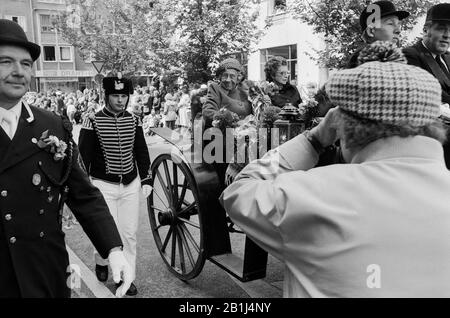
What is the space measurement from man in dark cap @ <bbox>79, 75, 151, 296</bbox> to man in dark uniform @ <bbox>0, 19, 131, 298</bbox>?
199 cm

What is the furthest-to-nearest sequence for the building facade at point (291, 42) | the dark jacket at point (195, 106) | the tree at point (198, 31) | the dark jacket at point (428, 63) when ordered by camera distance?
the building facade at point (291, 42) → the tree at point (198, 31) → the dark jacket at point (195, 106) → the dark jacket at point (428, 63)

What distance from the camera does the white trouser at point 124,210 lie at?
4.04 m

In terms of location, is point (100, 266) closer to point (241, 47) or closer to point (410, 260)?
point (410, 260)

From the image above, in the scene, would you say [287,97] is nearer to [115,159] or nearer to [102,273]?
[115,159]

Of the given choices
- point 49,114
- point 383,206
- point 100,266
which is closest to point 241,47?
point 100,266

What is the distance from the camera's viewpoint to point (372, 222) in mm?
1103

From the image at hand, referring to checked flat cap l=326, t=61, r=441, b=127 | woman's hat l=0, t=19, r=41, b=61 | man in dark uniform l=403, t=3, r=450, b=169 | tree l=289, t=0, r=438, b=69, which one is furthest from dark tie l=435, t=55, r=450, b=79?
tree l=289, t=0, r=438, b=69

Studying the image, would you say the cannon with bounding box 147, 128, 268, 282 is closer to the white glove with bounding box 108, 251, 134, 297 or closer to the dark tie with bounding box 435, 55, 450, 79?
the white glove with bounding box 108, 251, 134, 297

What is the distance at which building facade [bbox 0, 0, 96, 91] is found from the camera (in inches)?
1705

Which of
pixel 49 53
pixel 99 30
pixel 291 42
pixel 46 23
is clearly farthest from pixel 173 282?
pixel 46 23

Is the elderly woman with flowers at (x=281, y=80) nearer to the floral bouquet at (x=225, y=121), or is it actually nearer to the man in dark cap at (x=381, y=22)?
the floral bouquet at (x=225, y=121)

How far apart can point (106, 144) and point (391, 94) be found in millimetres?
3294

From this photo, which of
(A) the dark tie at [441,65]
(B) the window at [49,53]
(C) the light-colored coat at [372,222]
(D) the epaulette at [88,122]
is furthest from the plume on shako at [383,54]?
(B) the window at [49,53]
